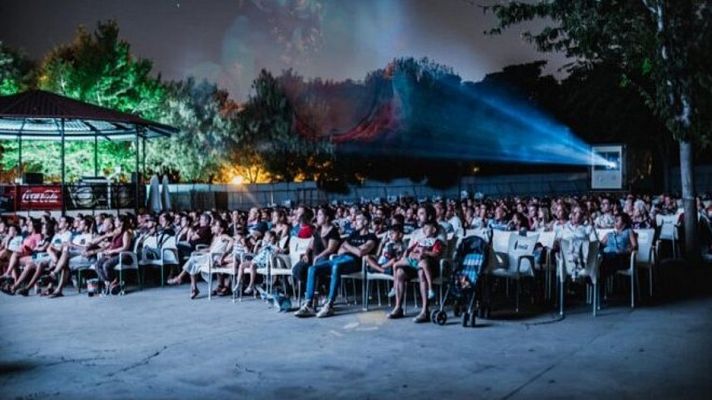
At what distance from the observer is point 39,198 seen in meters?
21.0

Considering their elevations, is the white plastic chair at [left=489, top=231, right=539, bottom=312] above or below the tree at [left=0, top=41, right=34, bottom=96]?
below

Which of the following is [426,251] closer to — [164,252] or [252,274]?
[252,274]

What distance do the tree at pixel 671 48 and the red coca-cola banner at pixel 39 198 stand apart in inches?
574

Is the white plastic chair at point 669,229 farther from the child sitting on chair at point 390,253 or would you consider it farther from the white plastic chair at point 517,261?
the child sitting on chair at point 390,253

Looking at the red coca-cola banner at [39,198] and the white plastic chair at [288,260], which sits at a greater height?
the red coca-cola banner at [39,198]

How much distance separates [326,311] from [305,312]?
0.29m

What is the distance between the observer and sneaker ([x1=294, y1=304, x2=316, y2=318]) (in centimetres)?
1009

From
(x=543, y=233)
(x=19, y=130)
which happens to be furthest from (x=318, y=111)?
(x=543, y=233)

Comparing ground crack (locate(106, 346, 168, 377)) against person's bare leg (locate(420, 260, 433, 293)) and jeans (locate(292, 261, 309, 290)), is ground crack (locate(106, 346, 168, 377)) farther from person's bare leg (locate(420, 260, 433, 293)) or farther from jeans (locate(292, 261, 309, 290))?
person's bare leg (locate(420, 260, 433, 293))

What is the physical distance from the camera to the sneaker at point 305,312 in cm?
1009

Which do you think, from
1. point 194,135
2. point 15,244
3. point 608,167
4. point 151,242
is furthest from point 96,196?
point 194,135

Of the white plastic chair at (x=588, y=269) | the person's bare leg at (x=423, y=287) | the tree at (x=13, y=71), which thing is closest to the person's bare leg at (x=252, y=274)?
the person's bare leg at (x=423, y=287)

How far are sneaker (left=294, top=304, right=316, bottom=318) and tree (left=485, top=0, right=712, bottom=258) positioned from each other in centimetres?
855

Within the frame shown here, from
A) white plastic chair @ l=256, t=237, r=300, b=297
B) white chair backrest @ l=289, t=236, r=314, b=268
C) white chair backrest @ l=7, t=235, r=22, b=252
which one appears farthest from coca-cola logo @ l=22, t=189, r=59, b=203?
white chair backrest @ l=289, t=236, r=314, b=268
